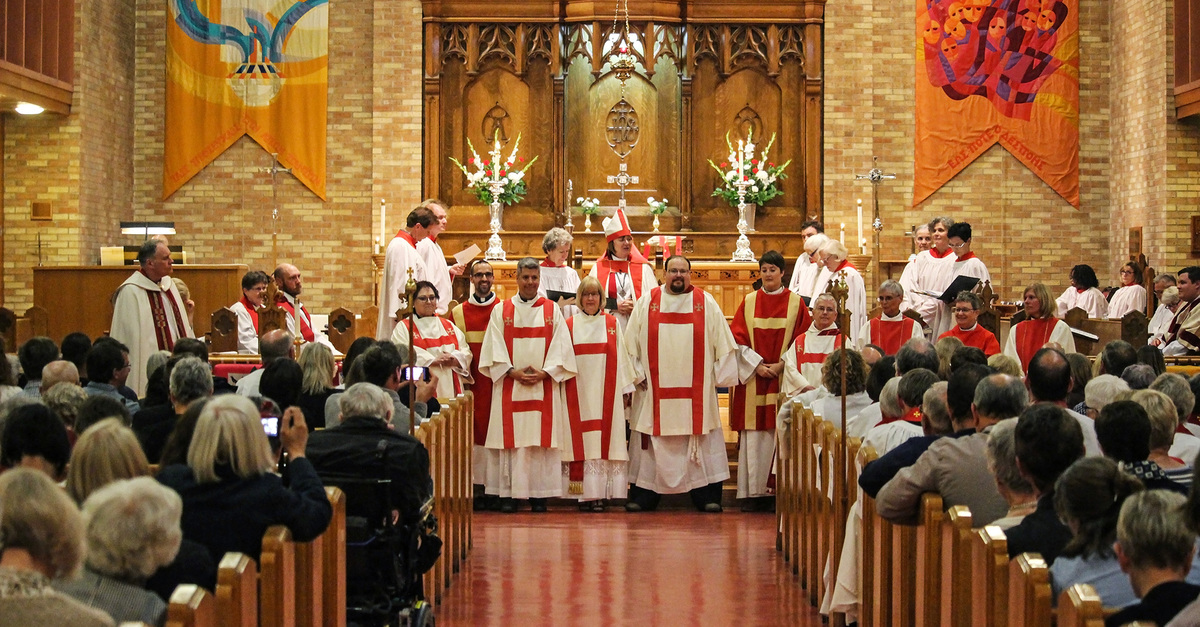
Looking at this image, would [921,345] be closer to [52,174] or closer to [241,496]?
[241,496]

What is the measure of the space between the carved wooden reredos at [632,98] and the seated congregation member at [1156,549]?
13.2 metres

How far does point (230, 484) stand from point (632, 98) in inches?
509

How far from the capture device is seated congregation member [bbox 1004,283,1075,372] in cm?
1002

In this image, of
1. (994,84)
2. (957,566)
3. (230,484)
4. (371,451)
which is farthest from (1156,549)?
(994,84)

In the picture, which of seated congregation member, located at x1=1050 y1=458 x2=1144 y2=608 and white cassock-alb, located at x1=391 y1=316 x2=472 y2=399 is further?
white cassock-alb, located at x1=391 y1=316 x2=472 y2=399

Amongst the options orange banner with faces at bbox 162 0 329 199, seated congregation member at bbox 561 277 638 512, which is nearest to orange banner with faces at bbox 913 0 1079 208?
orange banner with faces at bbox 162 0 329 199

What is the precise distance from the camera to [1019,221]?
17047 millimetres

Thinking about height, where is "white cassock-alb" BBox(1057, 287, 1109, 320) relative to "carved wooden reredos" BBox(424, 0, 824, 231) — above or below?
below

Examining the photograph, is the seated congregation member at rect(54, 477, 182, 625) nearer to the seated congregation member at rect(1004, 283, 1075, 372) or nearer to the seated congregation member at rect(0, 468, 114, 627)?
the seated congregation member at rect(0, 468, 114, 627)

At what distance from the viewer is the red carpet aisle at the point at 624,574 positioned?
23.3 feet

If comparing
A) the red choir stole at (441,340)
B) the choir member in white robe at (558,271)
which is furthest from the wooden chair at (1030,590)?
the choir member in white robe at (558,271)

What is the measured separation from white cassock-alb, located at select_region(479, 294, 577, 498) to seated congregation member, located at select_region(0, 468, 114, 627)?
23.9 feet

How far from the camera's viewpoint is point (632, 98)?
16828 mm

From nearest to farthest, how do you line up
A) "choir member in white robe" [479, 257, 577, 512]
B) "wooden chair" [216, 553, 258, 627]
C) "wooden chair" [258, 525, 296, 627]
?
1. "wooden chair" [216, 553, 258, 627]
2. "wooden chair" [258, 525, 296, 627]
3. "choir member in white robe" [479, 257, 577, 512]
